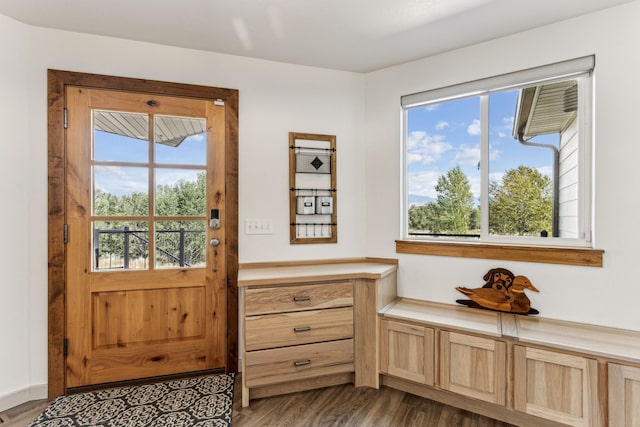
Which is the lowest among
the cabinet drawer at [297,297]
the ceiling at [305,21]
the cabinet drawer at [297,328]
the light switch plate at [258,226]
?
the cabinet drawer at [297,328]

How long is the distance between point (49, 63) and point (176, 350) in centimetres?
212

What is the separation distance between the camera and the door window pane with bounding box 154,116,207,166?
246 centimetres

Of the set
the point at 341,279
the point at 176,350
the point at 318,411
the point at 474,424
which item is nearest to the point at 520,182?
the point at 341,279

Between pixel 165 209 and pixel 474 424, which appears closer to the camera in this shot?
pixel 474 424

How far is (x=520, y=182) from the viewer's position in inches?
93.3

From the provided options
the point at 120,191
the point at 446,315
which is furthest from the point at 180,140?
the point at 446,315

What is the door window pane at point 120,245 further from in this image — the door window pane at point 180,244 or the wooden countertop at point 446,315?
the wooden countertop at point 446,315

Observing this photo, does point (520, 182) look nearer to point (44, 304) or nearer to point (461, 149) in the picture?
point (461, 149)

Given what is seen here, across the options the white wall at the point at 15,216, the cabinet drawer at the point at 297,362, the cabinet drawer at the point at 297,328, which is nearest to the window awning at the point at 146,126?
the white wall at the point at 15,216

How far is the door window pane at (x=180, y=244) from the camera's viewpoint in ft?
8.02

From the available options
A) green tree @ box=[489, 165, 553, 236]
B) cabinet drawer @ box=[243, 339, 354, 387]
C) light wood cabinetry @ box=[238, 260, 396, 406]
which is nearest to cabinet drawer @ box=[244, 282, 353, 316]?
light wood cabinetry @ box=[238, 260, 396, 406]

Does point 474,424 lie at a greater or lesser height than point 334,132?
lesser

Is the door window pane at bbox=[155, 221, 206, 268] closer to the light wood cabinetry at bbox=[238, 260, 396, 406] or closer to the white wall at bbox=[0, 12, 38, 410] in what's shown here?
the light wood cabinetry at bbox=[238, 260, 396, 406]

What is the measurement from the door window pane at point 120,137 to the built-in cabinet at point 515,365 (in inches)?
82.1
